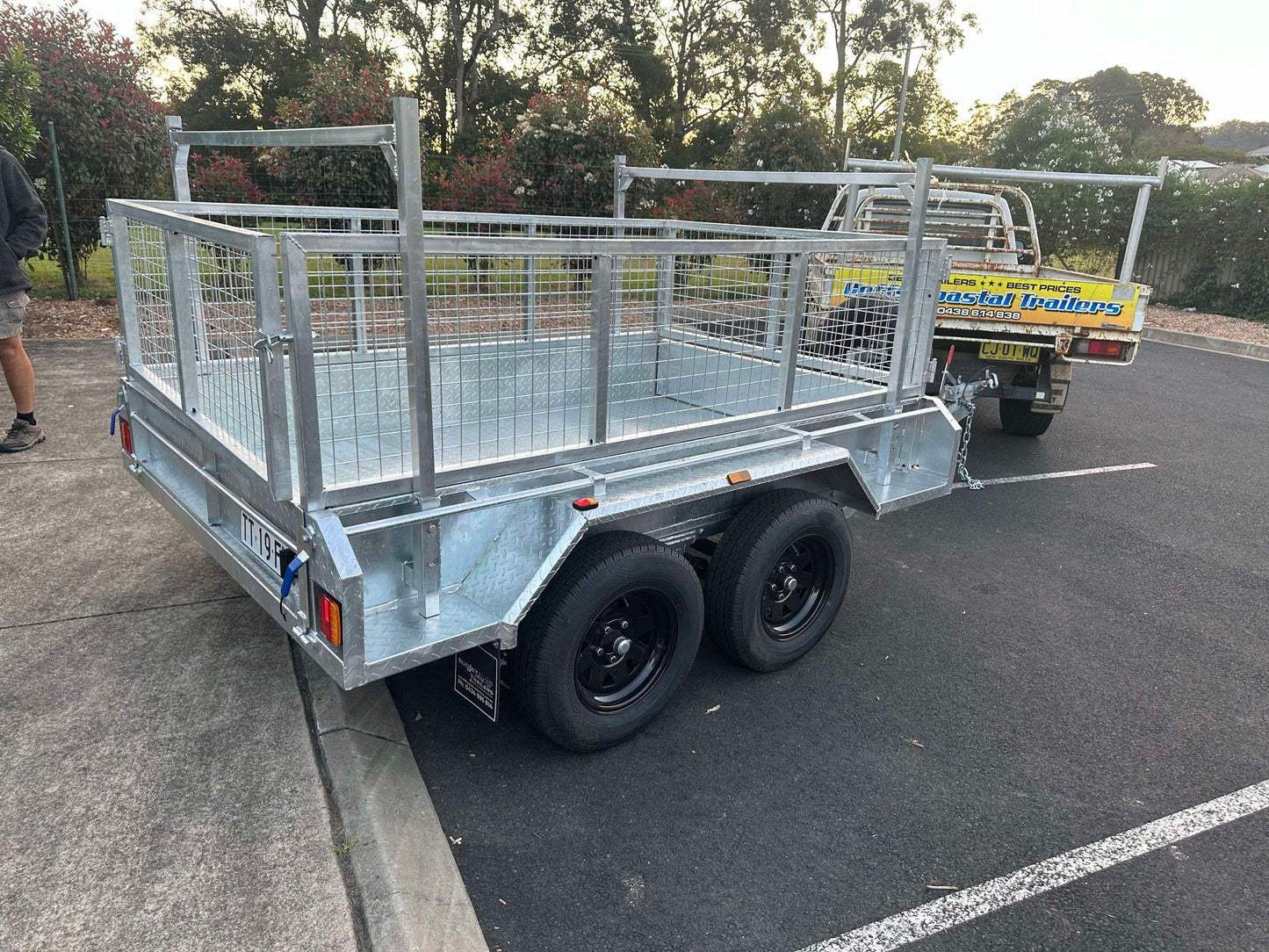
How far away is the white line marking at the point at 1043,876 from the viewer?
99.9 inches

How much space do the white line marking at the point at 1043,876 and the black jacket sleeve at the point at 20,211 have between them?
19.2ft

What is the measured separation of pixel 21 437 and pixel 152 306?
10.3ft

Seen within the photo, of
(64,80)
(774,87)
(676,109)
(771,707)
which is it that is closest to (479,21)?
(676,109)

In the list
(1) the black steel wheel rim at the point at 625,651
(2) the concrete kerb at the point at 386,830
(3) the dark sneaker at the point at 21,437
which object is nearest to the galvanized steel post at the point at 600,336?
(1) the black steel wheel rim at the point at 625,651

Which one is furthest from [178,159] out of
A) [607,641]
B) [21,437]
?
[21,437]

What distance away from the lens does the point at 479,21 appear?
89.4ft

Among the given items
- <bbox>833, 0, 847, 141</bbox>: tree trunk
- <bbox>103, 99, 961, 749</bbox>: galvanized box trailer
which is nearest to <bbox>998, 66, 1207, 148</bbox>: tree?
<bbox>833, 0, 847, 141</bbox>: tree trunk

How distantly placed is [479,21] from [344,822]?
95.4 feet

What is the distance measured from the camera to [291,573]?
2637 mm

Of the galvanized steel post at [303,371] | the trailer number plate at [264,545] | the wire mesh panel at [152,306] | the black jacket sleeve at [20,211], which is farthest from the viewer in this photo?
the black jacket sleeve at [20,211]

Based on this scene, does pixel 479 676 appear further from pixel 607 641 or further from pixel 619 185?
pixel 619 185

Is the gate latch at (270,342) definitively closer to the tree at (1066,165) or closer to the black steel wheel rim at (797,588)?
the black steel wheel rim at (797,588)

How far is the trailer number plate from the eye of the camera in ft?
9.08

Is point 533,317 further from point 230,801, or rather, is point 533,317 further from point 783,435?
point 230,801
